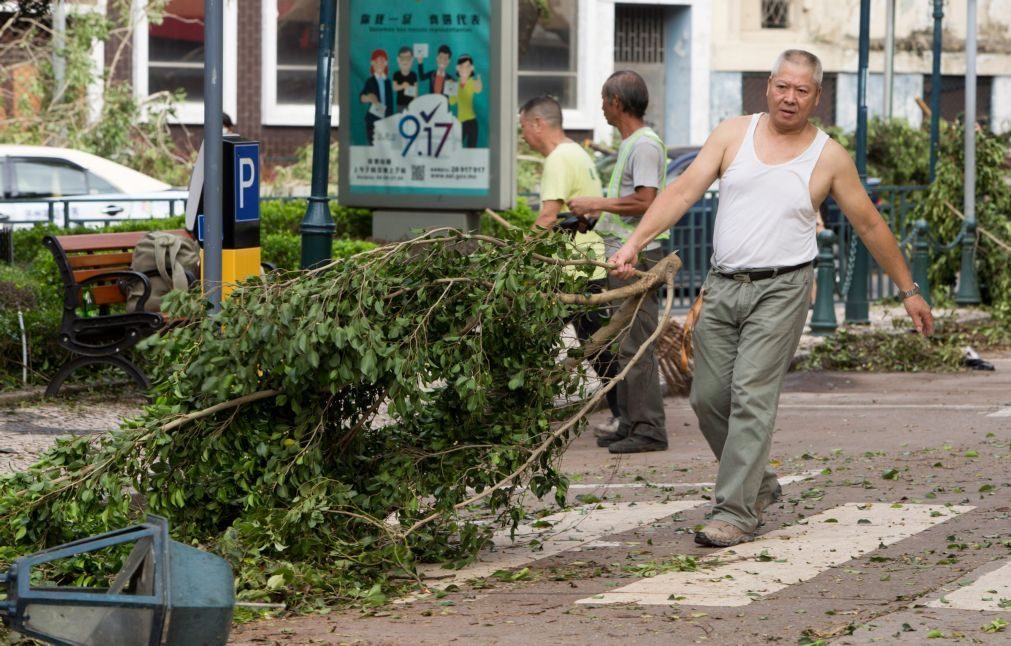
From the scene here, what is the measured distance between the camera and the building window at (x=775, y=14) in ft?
113

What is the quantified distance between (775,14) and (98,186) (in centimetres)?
1815

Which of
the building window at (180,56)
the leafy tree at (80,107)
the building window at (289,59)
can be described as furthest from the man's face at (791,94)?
the building window at (289,59)

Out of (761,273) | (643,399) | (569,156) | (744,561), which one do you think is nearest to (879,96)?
(569,156)

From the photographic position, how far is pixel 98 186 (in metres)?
20.1

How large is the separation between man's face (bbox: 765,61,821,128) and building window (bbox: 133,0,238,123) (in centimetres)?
2264

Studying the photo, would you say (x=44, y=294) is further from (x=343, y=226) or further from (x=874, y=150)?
(x=874, y=150)

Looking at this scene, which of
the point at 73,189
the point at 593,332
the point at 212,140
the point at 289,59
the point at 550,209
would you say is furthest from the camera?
the point at 289,59

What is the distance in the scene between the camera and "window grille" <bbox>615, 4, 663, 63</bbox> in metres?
33.7

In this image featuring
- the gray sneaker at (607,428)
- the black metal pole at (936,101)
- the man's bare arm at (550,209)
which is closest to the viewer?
the man's bare arm at (550,209)

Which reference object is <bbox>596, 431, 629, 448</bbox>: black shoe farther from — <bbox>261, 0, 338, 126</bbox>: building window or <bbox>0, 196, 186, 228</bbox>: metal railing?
<bbox>261, 0, 338, 126</bbox>: building window

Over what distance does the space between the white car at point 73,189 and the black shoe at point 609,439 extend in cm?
841

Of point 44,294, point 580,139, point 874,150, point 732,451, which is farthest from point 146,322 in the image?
point 580,139

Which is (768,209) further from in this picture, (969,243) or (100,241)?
(969,243)

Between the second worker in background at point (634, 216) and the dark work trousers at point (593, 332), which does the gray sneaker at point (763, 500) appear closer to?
the dark work trousers at point (593, 332)
